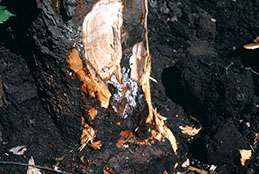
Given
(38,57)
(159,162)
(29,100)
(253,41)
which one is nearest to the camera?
(38,57)

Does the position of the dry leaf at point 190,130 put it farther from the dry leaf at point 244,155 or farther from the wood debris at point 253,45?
the wood debris at point 253,45

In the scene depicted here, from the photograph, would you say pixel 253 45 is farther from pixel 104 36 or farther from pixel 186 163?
pixel 104 36

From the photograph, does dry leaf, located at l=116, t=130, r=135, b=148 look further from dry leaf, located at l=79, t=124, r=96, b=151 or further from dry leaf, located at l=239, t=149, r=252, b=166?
dry leaf, located at l=239, t=149, r=252, b=166

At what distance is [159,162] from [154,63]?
1.21 m

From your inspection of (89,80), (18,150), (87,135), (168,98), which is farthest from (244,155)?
(18,150)

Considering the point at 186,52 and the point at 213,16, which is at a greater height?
the point at 213,16

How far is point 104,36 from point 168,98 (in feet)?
4.22

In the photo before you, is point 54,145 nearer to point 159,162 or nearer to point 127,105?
point 127,105

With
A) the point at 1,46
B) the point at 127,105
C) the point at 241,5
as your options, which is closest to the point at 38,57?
the point at 1,46

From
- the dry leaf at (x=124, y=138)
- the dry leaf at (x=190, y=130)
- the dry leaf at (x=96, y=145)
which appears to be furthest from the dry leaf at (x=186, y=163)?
the dry leaf at (x=96, y=145)

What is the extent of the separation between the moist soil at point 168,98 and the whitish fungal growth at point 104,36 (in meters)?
0.19

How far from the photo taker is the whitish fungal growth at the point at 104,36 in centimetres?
192

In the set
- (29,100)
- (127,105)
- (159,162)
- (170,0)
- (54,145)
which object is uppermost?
(170,0)

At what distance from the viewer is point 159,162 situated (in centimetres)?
233
